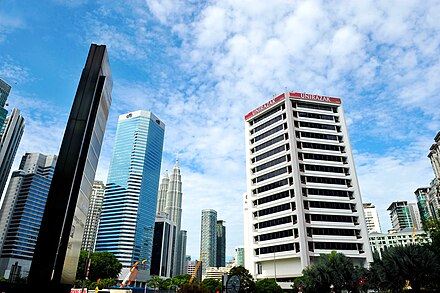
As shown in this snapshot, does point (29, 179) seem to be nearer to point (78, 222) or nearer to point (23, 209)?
point (23, 209)

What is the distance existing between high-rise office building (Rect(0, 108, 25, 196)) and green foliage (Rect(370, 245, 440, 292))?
16161 centimetres

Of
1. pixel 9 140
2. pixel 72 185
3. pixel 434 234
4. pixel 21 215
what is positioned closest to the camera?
pixel 72 185

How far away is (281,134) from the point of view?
261ft

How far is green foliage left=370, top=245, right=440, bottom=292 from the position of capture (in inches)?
1369

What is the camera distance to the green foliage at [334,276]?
4619 centimetres

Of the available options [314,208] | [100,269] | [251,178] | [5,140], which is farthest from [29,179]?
[314,208]

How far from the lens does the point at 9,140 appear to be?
155m

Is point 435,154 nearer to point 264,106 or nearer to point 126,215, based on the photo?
point 264,106

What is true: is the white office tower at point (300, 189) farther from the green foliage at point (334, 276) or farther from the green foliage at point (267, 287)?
the green foliage at point (334, 276)

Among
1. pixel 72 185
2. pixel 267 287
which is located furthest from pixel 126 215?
pixel 72 185

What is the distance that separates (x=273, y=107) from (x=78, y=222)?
235 feet

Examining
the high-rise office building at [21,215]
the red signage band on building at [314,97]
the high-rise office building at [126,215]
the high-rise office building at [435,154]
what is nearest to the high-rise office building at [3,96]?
the high-rise office building at [21,215]

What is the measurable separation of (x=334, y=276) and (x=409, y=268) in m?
12.9

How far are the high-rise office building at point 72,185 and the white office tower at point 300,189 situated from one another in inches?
2202
